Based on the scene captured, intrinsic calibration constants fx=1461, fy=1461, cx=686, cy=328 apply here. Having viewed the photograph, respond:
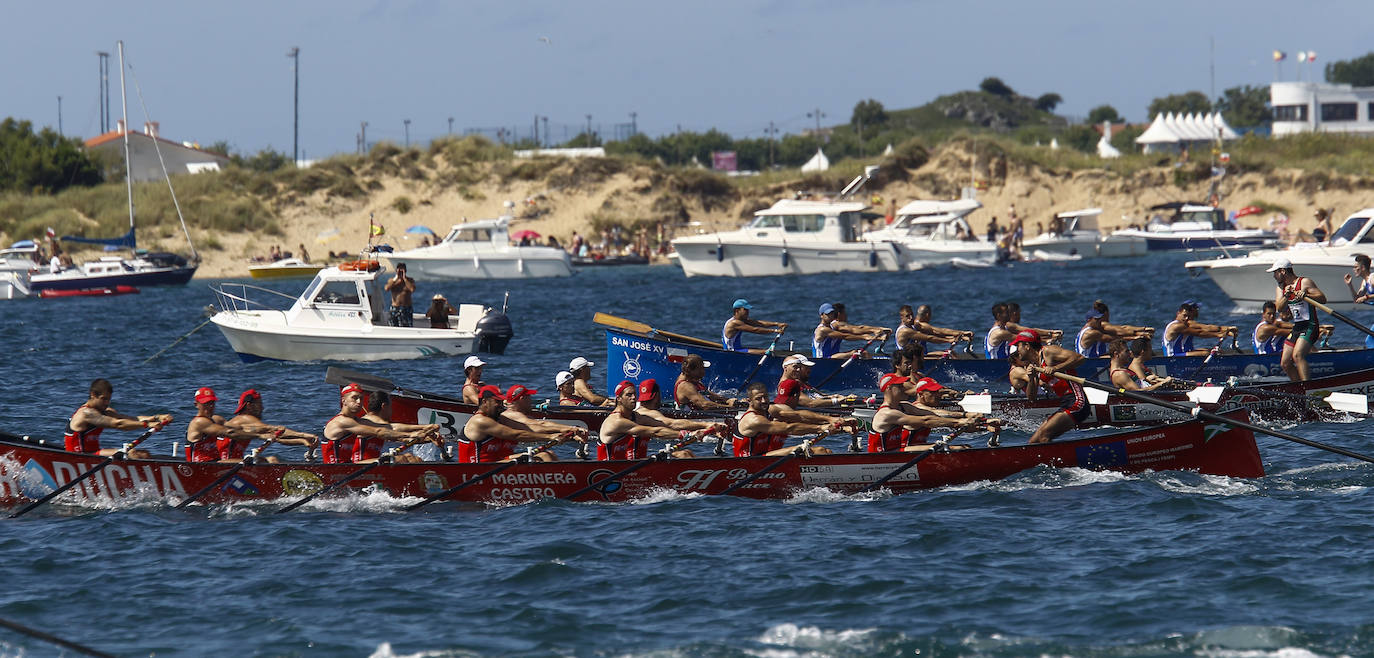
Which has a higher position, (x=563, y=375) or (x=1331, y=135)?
(x=1331, y=135)

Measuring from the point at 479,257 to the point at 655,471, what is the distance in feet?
147

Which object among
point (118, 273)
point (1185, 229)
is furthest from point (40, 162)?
point (1185, 229)

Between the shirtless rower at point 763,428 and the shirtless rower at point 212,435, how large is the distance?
529 centimetres

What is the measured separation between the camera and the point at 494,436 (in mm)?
16641

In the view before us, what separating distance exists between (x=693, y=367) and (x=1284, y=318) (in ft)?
32.5

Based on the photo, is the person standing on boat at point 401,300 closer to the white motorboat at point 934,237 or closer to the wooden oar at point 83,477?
the wooden oar at point 83,477

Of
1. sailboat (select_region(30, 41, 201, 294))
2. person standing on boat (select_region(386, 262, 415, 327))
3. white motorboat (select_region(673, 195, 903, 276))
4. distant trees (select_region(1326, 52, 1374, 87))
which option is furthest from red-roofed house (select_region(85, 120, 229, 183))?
distant trees (select_region(1326, 52, 1374, 87))

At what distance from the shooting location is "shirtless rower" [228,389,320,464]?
16562mm

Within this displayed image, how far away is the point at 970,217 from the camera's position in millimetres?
80000

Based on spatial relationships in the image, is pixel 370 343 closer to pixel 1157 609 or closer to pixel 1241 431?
pixel 1241 431

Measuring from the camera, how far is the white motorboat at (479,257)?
59.8 m

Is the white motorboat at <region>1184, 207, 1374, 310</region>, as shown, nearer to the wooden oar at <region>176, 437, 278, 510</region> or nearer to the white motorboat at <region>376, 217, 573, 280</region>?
the wooden oar at <region>176, 437, 278, 510</region>

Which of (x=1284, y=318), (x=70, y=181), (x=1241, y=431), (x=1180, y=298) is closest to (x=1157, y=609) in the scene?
(x=1241, y=431)

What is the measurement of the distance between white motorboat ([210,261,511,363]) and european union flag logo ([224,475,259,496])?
13.0m
